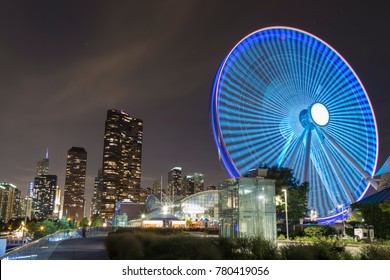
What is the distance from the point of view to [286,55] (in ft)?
101

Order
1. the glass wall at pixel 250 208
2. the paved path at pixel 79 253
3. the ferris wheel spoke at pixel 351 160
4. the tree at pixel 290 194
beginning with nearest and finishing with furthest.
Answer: the paved path at pixel 79 253
the glass wall at pixel 250 208
the ferris wheel spoke at pixel 351 160
the tree at pixel 290 194

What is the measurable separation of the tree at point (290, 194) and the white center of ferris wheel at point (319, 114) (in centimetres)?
1232

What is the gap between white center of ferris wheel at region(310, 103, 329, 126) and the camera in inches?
1214

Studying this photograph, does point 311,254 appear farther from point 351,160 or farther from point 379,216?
point 351,160

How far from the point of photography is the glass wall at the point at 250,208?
2312 cm

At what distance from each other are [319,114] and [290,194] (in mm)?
15062

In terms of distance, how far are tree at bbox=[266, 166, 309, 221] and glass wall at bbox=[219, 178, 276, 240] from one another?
19.5 metres

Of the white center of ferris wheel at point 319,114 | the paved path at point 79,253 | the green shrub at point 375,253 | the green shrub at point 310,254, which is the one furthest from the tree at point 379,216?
the paved path at point 79,253

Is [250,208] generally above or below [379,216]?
above

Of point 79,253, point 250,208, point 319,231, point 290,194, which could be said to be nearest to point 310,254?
point 79,253

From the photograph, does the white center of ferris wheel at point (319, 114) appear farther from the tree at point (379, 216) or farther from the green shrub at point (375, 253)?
A: the green shrub at point (375, 253)

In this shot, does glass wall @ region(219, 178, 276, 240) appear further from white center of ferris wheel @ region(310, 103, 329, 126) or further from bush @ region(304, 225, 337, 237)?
bush @ region(304, 225, 337, 237)

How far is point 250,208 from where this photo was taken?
76.4 ft

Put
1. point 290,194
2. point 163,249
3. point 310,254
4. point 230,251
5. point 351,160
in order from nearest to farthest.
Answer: point 310,254
point 230,251
point 163,249
point 351,160
point 290,194
